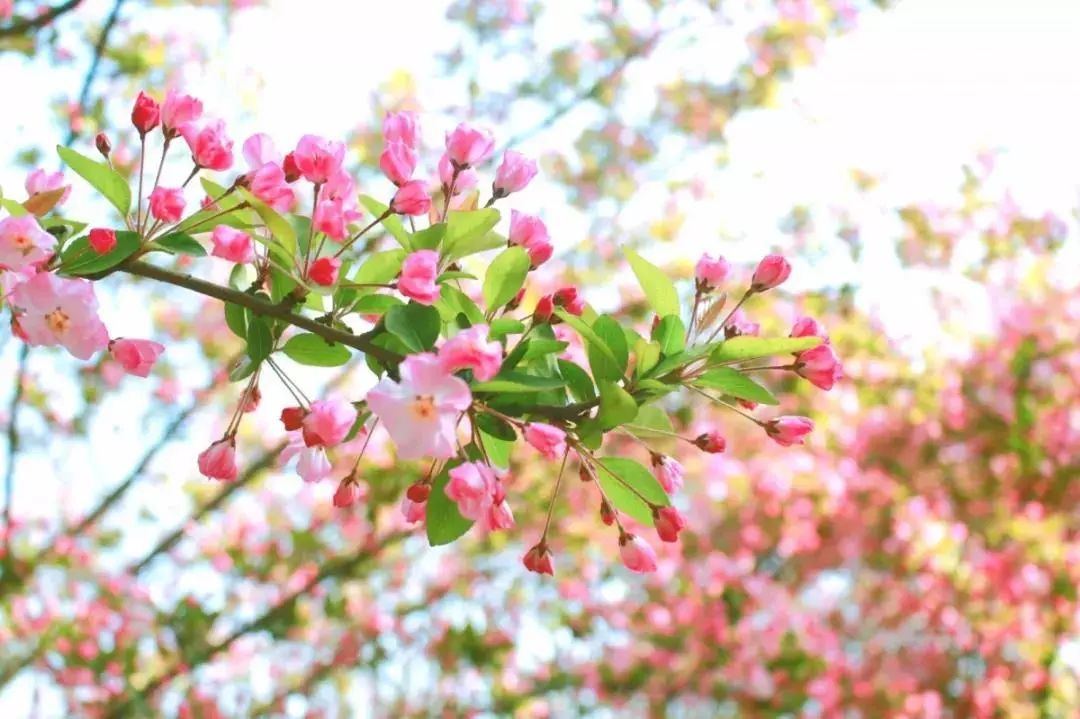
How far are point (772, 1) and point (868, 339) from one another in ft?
4.83

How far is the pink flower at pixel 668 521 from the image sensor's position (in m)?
1.03

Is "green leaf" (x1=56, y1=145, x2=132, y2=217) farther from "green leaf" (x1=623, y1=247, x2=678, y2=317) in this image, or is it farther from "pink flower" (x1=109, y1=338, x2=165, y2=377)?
"green leaf" (x1=623, y1=247, x2=678, y2=317)

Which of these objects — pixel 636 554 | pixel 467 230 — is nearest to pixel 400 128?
pixel 467 230

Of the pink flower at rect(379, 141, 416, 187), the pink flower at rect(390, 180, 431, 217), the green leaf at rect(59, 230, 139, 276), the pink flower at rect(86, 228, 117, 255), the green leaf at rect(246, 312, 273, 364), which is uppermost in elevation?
the pink flower at rect(86, 228, 117, 255)

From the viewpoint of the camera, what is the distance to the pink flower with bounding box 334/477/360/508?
1.06 m

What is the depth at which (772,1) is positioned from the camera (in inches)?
172

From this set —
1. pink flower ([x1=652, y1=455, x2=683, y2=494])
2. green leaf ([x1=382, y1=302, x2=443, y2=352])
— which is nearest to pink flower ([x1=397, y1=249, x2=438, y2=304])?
green leaf ([x1=382, y1=302, x2=443, y2=352])

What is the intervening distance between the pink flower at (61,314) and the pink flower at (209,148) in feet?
0.60

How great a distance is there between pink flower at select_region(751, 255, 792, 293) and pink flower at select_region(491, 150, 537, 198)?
27 cm

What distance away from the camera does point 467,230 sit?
985 millimetres

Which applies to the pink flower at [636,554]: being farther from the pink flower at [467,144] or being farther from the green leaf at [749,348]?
the pink flower at [467,144]

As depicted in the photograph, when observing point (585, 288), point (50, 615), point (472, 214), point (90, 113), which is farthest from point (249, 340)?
point (50, 615)

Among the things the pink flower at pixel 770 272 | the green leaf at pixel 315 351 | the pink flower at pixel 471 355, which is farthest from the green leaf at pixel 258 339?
the pink flower at pixel 770 272

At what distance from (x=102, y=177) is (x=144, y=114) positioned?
101 mm
